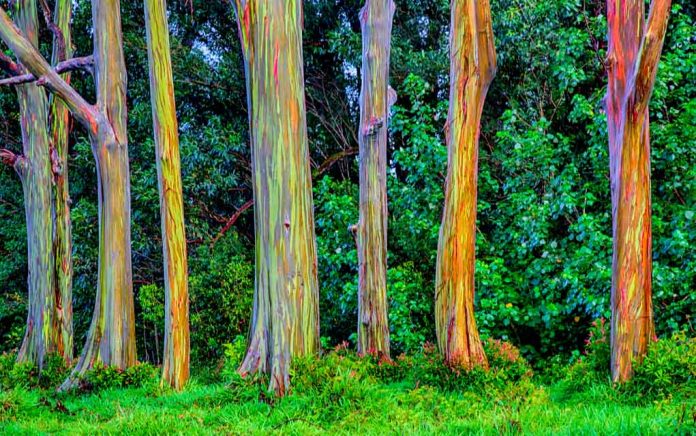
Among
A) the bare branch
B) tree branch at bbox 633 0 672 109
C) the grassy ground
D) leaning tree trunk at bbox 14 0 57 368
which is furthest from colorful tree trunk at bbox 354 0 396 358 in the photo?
the bare branch

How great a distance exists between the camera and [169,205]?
8547 millimetres

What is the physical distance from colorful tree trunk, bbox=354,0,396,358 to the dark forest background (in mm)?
2493

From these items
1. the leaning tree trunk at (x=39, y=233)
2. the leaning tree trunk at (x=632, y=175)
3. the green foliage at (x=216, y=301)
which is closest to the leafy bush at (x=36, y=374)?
the leaning tree trunk at (x=39, y=233)

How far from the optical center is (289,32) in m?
6.72

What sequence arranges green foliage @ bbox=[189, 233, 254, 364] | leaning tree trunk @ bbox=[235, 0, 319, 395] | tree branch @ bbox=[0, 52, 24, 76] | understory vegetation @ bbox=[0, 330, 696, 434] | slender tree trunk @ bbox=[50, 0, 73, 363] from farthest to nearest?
green foliage @ bbox=[189, 233, 254, 364], slender tree trunk @ bbox=[50, 0, 73, 363], tree branch @ bbox=[0, 52, 24, 76], leaning tree trunk @ bbox=[235, 0, 319, 395], understory vegetation @ bbox=[0, 330, 696, 434]

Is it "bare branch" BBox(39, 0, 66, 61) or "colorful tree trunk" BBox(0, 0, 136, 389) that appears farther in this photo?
"bare branch" BBox(39, 0, 66, 61)

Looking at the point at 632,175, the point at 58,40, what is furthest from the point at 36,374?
the point at 632,175

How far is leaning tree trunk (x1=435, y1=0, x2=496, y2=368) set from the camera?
7.00 meters

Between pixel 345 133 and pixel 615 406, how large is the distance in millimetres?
10288

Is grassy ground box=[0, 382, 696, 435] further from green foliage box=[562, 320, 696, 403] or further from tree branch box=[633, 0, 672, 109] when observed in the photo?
tree branch box=[633, 0, 672, 109]

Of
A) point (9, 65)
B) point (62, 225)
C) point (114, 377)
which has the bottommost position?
point (114, 377)

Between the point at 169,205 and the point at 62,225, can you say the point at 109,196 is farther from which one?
the point at 62,225

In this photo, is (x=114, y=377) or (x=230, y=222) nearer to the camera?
(x=114, y=377)

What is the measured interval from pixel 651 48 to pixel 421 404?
392cm
